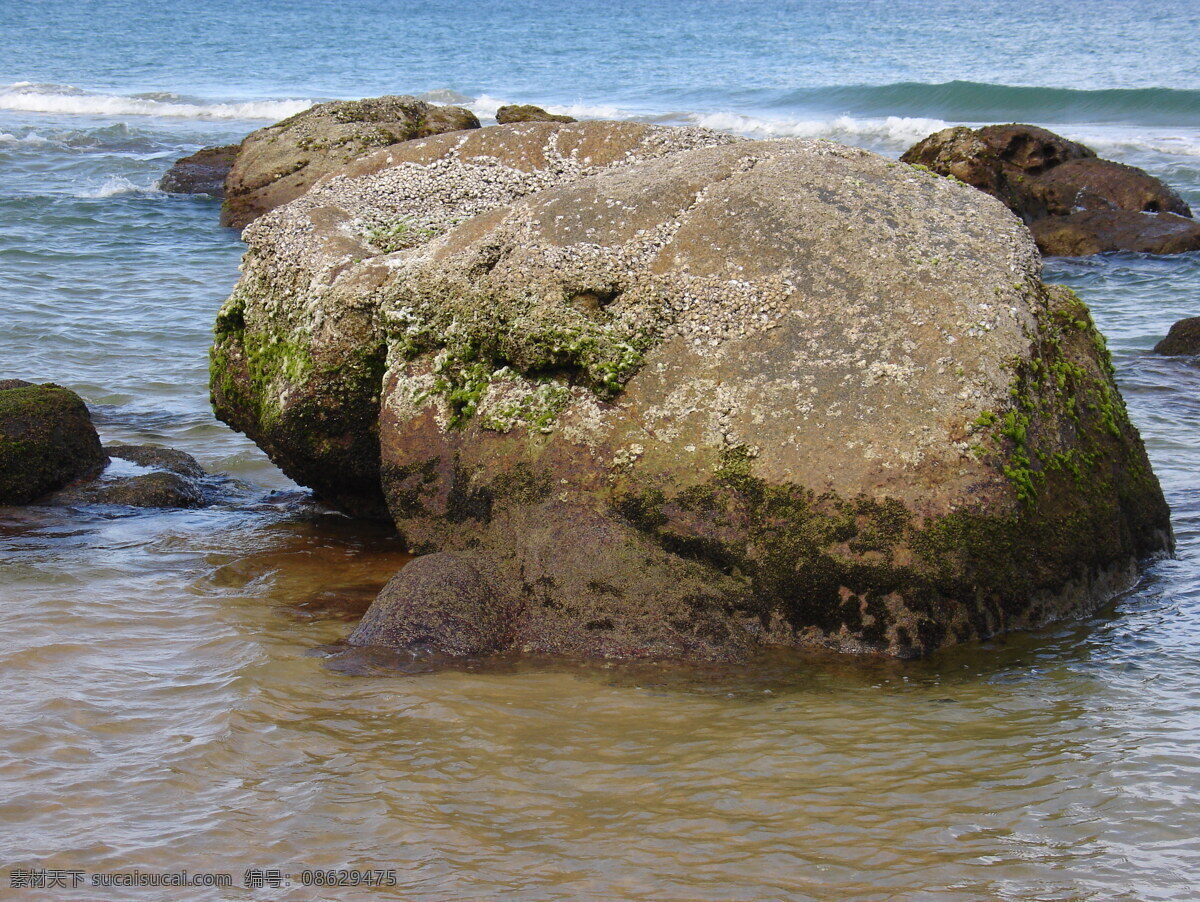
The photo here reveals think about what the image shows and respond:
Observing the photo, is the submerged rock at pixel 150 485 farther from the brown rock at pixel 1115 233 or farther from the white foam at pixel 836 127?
the white foam at pixel 836 127

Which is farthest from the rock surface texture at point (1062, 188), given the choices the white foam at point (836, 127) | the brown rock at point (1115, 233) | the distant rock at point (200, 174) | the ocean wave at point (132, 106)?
Result: the ocean wave at point (132, 106)

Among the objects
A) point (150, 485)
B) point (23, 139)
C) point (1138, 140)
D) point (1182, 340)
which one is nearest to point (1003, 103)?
point (1138, 140)

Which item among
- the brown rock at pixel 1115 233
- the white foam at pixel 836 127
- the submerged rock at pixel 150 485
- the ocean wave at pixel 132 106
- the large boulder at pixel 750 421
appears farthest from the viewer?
the ocean wave at pixel 132 106

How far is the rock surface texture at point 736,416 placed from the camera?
4.46m

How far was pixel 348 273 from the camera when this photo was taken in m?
5.56

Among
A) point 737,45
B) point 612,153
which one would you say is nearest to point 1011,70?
point 737,45

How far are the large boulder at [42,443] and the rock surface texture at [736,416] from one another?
6.97ft

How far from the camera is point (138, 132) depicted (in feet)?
89.0

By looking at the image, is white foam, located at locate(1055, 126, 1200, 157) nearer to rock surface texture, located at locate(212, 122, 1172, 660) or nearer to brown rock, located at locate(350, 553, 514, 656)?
rock surface texture, located at locate(212, 122, 1172, 660)

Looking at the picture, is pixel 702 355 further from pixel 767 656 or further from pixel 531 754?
pixel 531 754

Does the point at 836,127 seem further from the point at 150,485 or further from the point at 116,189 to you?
the point at 150,485

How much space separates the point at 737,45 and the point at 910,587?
50214 mm

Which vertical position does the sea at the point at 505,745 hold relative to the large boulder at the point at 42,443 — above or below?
below

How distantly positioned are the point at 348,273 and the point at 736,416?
2.17 m
